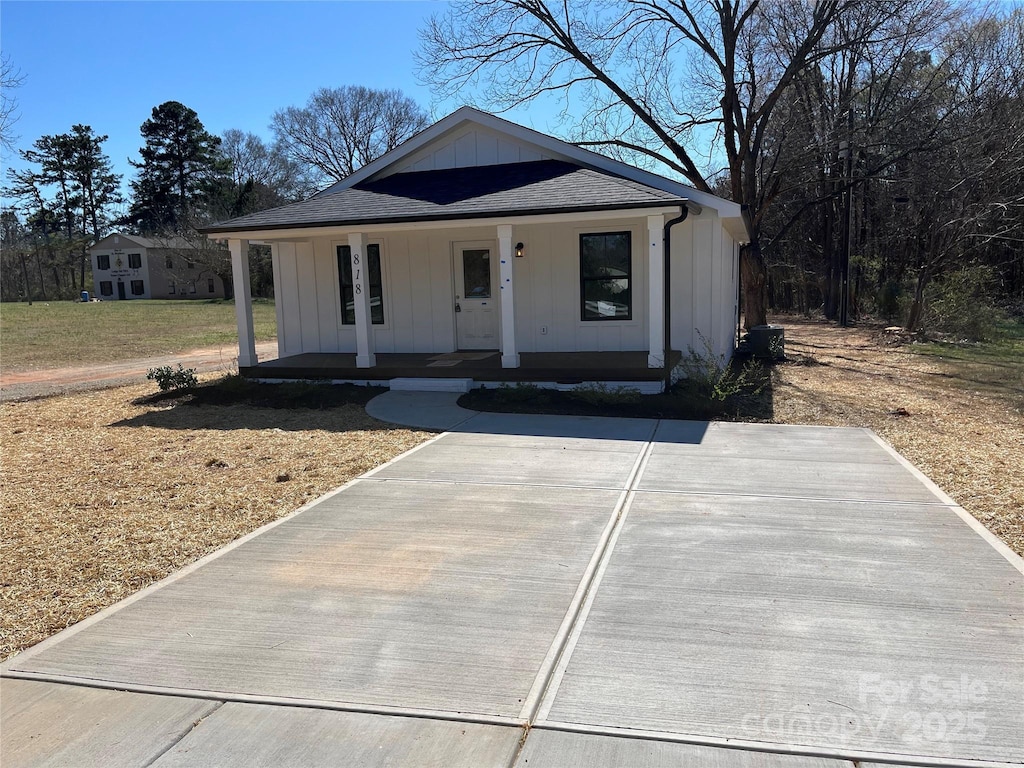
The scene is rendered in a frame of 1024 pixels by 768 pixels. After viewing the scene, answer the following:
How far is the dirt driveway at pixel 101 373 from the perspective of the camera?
13.0 metres

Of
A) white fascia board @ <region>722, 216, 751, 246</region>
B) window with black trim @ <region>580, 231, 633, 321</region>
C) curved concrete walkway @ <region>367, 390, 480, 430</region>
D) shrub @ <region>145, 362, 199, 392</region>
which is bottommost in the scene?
curved concrete walkway @ <region>367, 390, 480, 430</region>

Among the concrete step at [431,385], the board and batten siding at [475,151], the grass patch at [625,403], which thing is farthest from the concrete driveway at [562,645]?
the board and batten siding at [475,151]

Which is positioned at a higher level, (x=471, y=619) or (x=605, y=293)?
(x=605, y=293)

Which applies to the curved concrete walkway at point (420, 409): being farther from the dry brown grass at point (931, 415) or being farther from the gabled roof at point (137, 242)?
the gabled roof at point (137, 242)

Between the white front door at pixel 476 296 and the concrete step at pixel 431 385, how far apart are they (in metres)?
2.26

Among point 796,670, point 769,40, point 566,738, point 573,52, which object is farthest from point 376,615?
point 769,40

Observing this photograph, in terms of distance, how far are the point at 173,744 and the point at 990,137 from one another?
23884 millimetres

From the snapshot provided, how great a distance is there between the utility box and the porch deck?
477cm

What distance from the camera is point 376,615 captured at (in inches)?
151

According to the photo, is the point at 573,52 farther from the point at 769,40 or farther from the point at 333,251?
the point at 333,251

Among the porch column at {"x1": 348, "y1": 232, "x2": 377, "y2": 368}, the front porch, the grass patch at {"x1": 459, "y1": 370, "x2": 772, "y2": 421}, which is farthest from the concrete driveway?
the porch column at {"x1": 348, "y1": 232, "x2": 377, "y2": 368}

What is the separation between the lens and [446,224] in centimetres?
1058

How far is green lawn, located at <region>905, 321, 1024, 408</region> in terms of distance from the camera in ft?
37.7

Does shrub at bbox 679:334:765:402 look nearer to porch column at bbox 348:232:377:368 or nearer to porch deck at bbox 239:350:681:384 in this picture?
porch deck at bbox 239:350:681:384
